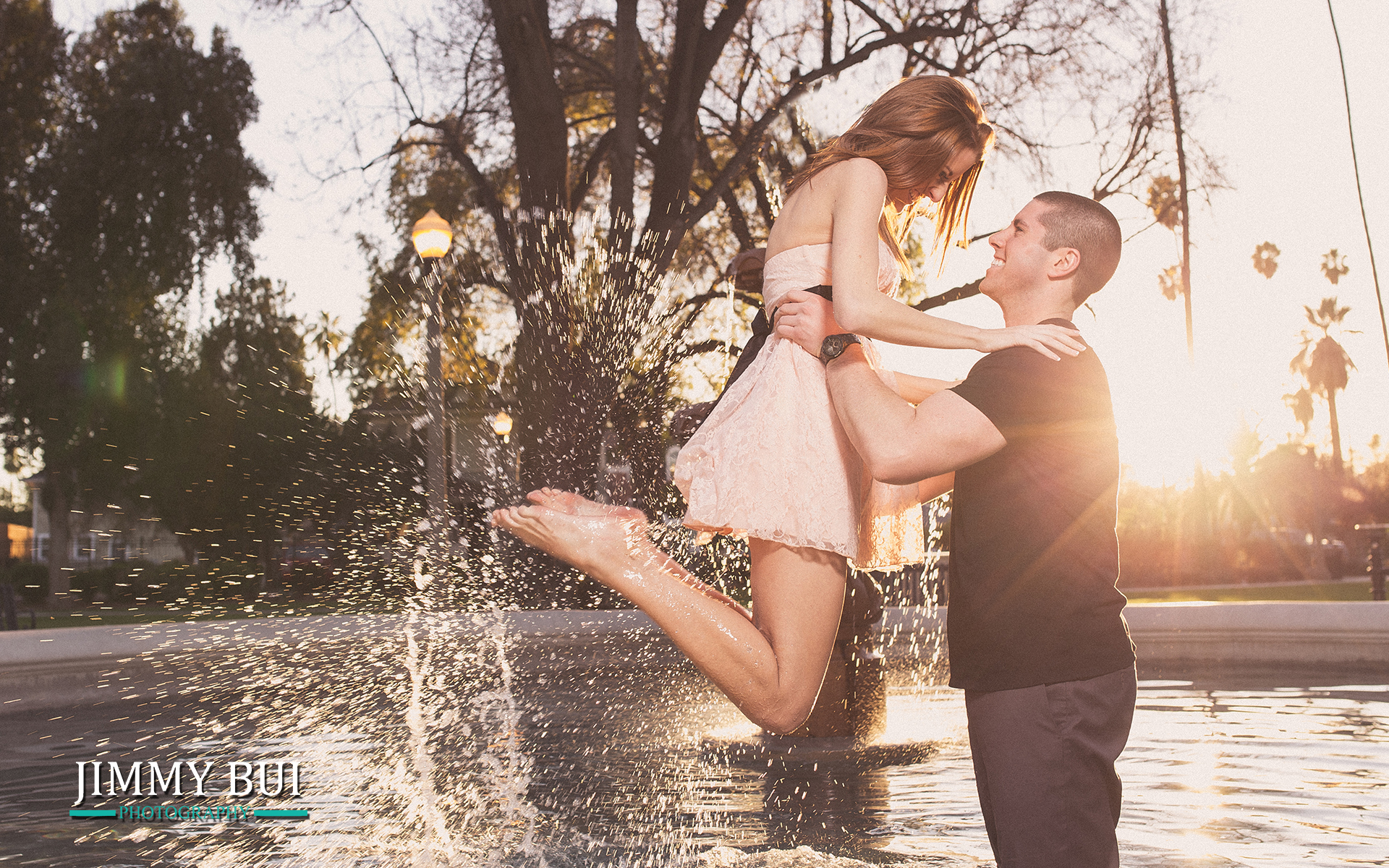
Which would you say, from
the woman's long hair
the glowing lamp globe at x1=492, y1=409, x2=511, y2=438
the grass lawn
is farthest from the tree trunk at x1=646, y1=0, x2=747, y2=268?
the grass lawn

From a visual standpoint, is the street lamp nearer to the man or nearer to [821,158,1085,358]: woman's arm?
[821,158,1085,358]: woman's arm

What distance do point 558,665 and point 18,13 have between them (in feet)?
88.6

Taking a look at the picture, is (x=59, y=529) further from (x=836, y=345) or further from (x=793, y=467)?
(x=836, y=345)

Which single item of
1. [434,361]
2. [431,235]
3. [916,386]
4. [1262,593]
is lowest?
[1262,593]

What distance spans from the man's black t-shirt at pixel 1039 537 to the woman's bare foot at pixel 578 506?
106 centimetres

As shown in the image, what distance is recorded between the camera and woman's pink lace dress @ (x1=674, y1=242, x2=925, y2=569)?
2.65 m

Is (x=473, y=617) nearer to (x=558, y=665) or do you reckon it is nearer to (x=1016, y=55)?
(x=558, y=665)

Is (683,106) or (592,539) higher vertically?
(683,106)

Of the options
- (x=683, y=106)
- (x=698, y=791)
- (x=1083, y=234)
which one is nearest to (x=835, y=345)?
(x=1083, y=234)

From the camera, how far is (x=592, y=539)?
114 inches

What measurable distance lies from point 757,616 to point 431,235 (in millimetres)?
8711

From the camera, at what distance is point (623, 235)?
38.6 feet

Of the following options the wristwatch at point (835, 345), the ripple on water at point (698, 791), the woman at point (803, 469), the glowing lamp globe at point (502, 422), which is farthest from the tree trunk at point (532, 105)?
the wristwatch at point (835, 345)

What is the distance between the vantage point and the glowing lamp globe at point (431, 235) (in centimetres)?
1062
